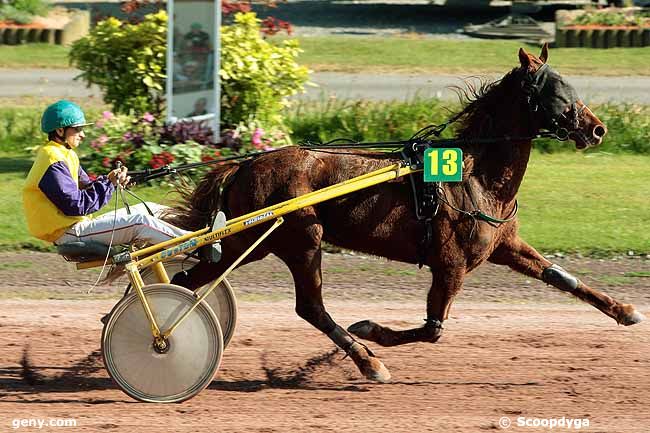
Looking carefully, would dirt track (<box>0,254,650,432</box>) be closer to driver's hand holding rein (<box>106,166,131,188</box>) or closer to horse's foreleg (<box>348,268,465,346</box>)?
horse's foreleg (<box>348,268,465,346</box>)

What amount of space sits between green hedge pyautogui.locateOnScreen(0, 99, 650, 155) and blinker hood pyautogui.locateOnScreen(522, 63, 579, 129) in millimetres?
6029

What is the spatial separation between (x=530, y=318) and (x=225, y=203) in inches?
97.9

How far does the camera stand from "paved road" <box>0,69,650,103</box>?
1680cm

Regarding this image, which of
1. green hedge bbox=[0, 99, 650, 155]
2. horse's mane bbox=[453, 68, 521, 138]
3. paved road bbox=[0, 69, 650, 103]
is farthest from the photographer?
paved road bbox=[0, 69, 650, 103]

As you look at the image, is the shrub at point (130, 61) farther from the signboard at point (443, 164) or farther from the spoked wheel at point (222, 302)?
the signboard at point (443, 164)

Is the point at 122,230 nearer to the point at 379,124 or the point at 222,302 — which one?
the point at 222,302

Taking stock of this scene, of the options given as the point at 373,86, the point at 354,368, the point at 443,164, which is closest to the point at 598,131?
the point at 443,164

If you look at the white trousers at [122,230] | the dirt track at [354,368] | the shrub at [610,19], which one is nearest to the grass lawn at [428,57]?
the shrub at [610,19]

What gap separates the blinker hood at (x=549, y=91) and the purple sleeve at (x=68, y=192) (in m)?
2.39

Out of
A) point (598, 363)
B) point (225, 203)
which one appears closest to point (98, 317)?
point (225, 203)

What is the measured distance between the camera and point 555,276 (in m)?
6.67

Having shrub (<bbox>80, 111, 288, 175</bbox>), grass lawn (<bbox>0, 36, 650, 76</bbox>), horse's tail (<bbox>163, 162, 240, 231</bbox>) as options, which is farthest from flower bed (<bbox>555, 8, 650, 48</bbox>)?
horse's tail (<bbox>163, 162, 240, 231</bbox>)

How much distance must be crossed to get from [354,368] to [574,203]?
489 centimetres

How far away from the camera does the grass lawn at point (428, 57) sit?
1986 cm
